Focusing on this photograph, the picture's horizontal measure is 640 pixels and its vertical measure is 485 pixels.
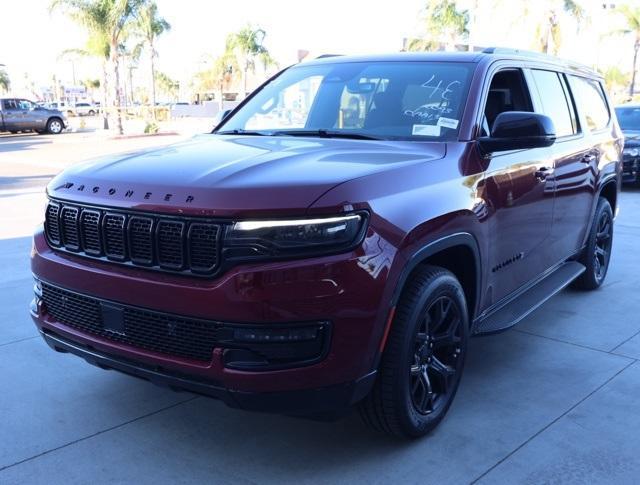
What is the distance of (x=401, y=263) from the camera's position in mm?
2814

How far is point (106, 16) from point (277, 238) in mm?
29808

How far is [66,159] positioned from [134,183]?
17.8m

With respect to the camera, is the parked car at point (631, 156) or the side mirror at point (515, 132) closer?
the side mirror at point (515, 132)

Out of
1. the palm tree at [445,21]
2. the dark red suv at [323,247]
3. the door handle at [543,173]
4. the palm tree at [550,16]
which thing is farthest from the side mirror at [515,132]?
the palm tree at [445,21]

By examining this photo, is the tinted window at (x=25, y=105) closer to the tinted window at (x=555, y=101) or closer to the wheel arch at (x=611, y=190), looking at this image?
the wheel arch at (x=611, y=190)

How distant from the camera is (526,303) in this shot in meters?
4.21

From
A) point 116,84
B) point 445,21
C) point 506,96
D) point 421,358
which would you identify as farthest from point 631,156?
point 116,84

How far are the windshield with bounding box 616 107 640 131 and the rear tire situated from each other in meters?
8.92

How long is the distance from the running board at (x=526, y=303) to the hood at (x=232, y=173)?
111 cm

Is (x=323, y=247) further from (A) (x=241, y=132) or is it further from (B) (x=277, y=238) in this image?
(A) (x=241, y=132)

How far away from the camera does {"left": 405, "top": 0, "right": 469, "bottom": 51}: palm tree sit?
3484cm

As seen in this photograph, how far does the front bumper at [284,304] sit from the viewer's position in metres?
2.56

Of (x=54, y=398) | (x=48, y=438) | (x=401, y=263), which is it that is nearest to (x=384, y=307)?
(x=401, y=263)

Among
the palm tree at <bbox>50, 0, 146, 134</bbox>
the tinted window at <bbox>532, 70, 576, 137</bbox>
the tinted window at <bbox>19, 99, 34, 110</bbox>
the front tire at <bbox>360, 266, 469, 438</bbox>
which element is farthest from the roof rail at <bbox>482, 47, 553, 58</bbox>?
the tinted window at <bbox>19, 99, 34, 110</bbox>
